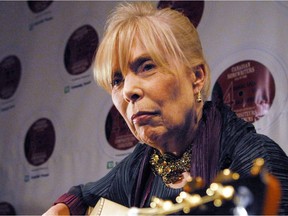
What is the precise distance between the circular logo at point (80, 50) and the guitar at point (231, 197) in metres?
1.46

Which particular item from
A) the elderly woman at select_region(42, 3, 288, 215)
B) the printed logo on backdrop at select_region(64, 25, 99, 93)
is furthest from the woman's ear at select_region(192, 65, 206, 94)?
the printed logo on backdrop at select_region(64, 25, 99, 93)

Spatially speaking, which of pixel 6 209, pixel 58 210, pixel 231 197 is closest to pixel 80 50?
pixel 6 209

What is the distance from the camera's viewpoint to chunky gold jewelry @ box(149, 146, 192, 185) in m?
1.04

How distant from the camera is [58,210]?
3.89 ft

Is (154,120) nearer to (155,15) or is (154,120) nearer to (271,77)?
(155,15)

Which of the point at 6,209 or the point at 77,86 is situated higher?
the point at 77,86

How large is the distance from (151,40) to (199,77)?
0.46ft

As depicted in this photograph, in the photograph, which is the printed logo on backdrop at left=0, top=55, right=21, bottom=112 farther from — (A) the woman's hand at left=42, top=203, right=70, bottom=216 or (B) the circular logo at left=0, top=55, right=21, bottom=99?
(A) the woman's hand at left=42, top=203, right=70, bottom=216

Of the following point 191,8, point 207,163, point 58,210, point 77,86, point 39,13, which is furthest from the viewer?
point 39,13

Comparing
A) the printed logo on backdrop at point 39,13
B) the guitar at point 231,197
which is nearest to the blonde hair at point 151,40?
the guitar at point 231,197

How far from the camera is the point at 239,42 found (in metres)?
1.46

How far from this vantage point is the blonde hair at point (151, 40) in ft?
3.23

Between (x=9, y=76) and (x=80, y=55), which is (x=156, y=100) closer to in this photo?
(x=80, y=55)

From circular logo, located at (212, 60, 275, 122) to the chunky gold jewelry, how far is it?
1.16ft
